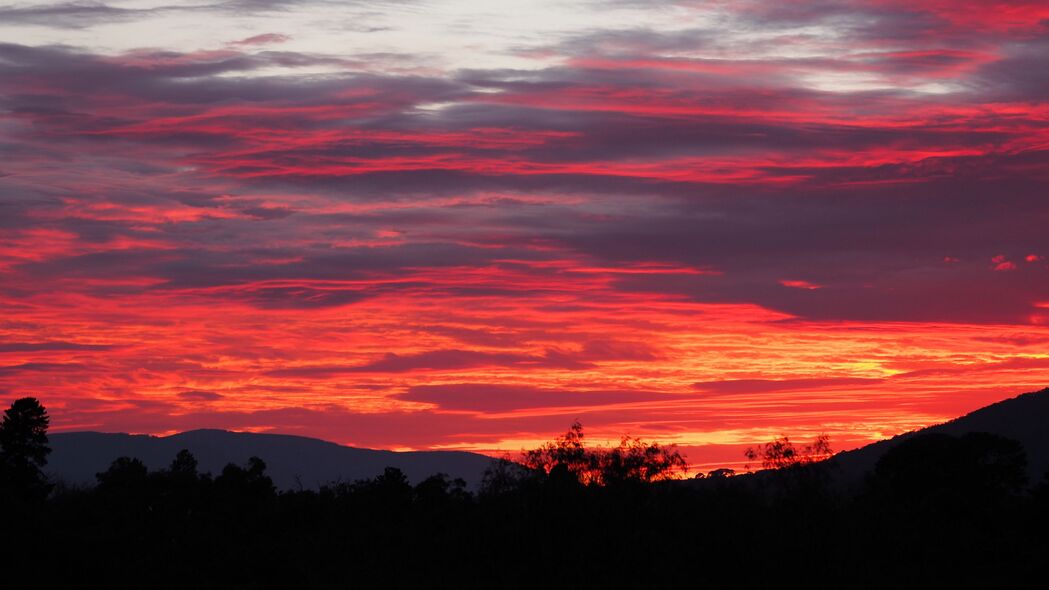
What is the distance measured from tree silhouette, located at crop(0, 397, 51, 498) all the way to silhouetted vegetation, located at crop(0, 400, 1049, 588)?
18.7 ft

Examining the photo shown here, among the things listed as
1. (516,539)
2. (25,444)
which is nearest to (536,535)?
(516,539)

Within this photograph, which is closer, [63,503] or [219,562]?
[219,562]

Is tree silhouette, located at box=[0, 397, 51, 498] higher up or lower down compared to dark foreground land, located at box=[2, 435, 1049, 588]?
higher up

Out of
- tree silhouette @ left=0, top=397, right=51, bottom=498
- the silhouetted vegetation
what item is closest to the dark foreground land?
the silhouetted vegetation

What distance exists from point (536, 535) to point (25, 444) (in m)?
44.2

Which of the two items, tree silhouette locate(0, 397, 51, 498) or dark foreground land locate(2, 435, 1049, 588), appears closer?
dark foreground land locate(2, 435, 1049, 588)

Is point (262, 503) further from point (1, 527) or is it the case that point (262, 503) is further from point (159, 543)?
point (1, 527)

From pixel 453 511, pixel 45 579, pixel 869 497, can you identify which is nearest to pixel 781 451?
pixel 869 497

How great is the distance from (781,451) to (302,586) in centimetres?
4153

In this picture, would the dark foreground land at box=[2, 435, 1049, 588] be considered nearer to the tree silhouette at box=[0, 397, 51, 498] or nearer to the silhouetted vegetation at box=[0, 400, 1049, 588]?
the silhouetted vegetation at box=[0, 400, 1049, 588]

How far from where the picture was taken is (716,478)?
85312 mm

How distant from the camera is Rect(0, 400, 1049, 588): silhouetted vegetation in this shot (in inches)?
2635

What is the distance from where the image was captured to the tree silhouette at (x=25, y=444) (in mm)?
92375

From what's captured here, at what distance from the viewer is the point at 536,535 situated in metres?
71.4
